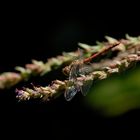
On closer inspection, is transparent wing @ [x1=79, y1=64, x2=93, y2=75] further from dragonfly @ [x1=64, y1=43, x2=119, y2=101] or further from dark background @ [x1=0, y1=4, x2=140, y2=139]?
dark background @ [x1=0, y1=4, x2=140, y2=139]

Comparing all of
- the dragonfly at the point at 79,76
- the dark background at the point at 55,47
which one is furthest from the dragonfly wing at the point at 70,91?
the dark background at the point at 55,47

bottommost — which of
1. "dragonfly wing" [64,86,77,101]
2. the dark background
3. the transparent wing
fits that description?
"dragonfly wing" [64,86,77,101]

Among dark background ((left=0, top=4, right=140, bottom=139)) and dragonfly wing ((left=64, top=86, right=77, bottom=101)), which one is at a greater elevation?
dark background ((left=0, top=4, right=140, bottom=139))

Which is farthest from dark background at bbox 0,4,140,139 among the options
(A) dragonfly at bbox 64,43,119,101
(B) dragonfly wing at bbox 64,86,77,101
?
(B) dragonfly wing at bbox 64,86,77,101

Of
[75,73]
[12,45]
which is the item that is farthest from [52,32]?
[75,73]

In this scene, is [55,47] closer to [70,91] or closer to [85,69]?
[85,69]

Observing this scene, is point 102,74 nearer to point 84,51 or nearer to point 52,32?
point 84,51
